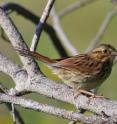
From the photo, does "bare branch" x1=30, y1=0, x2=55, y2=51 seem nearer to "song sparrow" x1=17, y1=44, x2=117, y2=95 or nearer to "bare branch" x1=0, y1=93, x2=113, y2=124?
"song sparrow" x1=17, y1=44, x2=117, y2=95

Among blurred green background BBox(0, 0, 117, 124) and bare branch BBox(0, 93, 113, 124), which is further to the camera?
blurred green background BBox(0, 0, 117, 124)

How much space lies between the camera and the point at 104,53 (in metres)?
4.87

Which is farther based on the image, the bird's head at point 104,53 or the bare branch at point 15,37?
the bird's head at point 104,53

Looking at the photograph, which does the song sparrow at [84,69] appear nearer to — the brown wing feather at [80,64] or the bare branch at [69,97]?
the brown wing feather at [80,64]

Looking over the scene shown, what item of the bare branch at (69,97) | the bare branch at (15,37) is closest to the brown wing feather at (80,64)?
the bare branch at (15,37)

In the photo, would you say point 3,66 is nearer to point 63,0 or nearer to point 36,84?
point 36,84

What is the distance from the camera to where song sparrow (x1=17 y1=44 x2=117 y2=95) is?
14.7 feet

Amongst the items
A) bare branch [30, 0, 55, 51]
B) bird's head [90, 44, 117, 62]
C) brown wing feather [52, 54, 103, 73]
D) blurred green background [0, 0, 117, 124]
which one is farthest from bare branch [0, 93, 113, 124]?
blurred green background [0, 0, 117, 124]

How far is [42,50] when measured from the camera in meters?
9.52

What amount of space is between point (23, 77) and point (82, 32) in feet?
24.8

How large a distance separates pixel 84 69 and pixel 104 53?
328 mm

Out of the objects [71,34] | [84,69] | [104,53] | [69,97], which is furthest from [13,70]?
[71,34]

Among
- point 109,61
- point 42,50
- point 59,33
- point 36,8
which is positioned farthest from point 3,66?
point 36,8

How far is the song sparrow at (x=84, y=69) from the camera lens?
14.7 feet
